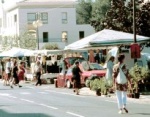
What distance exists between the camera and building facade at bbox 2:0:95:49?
78625mm

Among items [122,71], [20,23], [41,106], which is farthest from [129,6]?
[20,23]

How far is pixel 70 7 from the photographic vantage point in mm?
80688

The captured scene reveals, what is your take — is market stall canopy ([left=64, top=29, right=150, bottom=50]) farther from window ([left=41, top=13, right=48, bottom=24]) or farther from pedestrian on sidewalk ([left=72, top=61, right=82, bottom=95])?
window ([left=41, top=13, right=48, bottom=24])

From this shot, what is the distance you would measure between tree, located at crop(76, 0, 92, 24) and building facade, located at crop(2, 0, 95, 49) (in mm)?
22740

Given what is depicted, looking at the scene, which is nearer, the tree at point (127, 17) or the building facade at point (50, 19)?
the tree at point (127, 17)

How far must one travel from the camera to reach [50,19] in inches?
3169

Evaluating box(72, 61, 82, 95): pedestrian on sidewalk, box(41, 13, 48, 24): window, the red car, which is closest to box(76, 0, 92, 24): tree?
box(41, 13, 48, 24): window

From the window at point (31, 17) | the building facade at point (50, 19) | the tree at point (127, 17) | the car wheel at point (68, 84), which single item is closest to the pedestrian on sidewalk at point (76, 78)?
the car wheel at point (68, 84)

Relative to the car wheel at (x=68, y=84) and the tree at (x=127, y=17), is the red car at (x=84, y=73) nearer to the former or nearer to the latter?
the car wheel at (x=68, y=84)

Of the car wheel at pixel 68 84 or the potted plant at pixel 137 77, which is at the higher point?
the potted plant at pixel 137 77

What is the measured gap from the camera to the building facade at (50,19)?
78625 mm

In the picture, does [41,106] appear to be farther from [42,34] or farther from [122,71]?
[42,34]

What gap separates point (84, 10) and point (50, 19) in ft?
88.9

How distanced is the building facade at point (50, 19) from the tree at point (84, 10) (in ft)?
74.6
